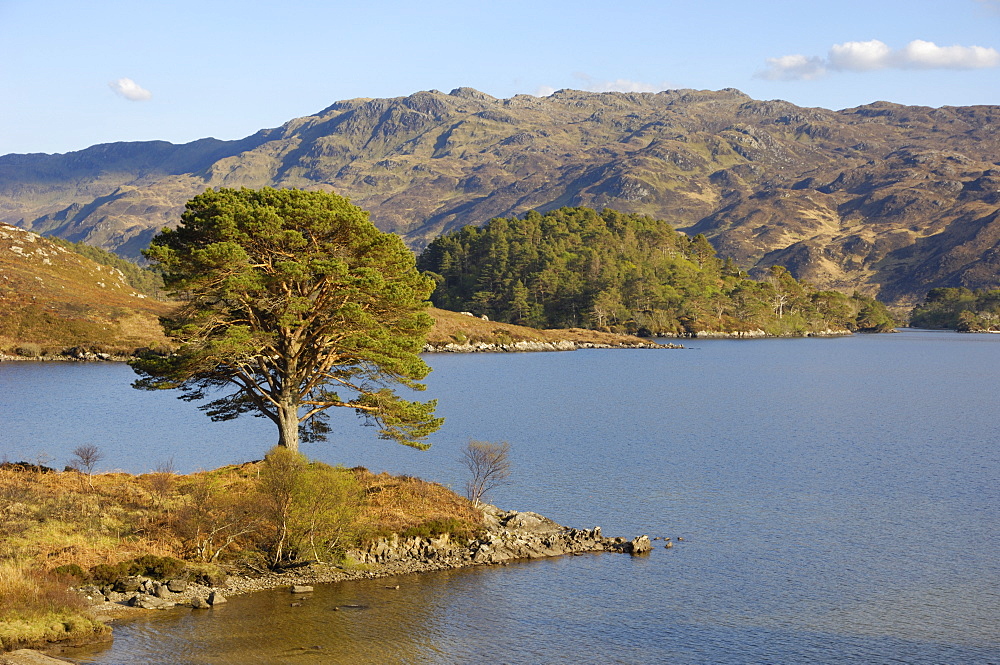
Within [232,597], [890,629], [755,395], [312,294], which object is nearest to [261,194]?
[312,294]

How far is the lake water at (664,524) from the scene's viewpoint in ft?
99.9

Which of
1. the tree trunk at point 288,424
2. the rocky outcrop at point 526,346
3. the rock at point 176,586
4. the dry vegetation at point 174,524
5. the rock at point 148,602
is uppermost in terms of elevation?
the rocky outcrop at point 526,346

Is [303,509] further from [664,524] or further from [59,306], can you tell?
[59,306]

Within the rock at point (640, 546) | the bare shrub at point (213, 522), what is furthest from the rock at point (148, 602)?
the rock at point (640, 546)

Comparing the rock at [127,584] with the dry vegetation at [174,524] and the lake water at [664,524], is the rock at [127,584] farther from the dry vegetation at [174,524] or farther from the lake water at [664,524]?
the lake water at [664,524]

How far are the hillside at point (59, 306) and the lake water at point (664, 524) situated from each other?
40764 millimetres

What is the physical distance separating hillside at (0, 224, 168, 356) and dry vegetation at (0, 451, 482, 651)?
11021 cm

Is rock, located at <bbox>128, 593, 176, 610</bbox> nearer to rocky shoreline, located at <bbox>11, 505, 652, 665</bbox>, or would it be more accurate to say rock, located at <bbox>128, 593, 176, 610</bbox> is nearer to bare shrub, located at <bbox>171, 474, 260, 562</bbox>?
rocky shoreline, located at <bbox>11, 505, 652, 665</bbox>

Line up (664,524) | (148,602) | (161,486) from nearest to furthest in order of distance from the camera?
(148,602) → (161,486) → (664,524)

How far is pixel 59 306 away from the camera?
514 feet

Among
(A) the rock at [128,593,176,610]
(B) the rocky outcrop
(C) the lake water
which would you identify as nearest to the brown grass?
(A) the rock at [128,593,176,610]

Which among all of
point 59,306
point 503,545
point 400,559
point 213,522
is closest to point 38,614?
point 213,522

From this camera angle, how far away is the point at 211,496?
1580 inches

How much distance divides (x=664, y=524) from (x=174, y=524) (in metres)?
24.5
